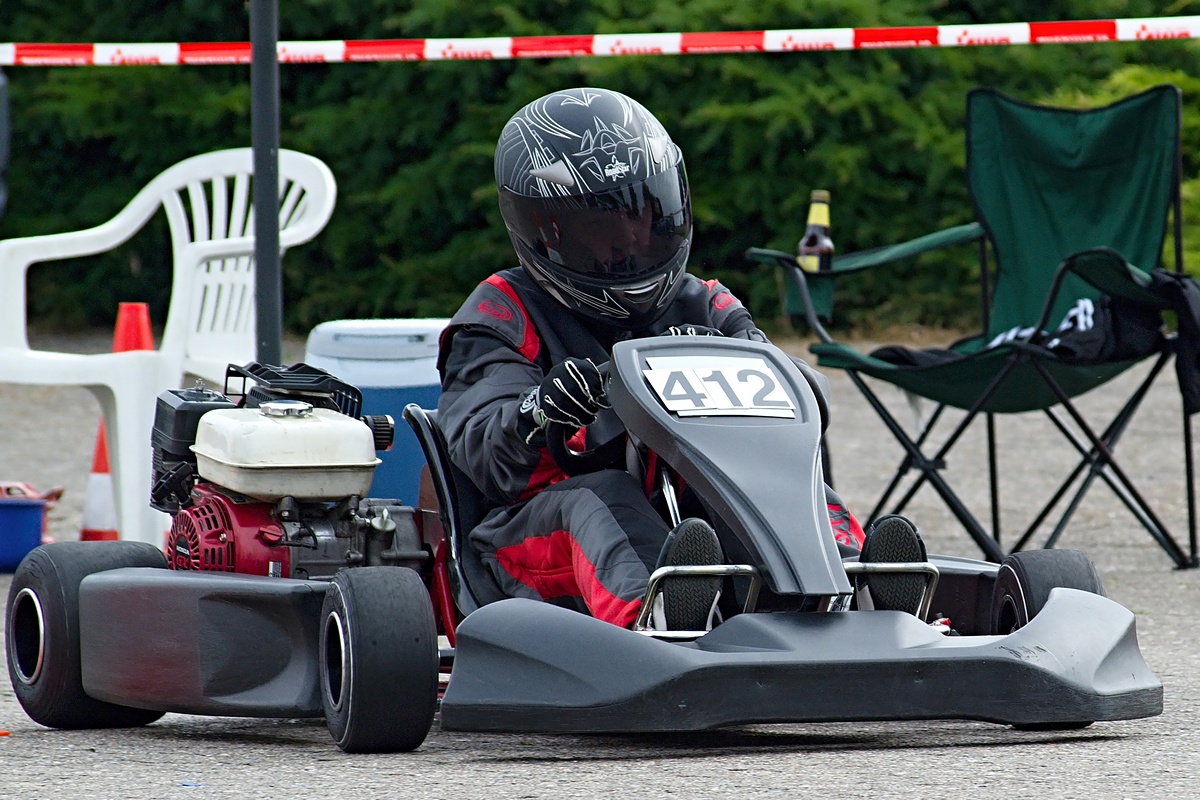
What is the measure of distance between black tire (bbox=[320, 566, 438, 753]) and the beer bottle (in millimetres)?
3352

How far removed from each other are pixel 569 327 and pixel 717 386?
54 cm

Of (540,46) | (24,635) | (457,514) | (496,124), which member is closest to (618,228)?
(457,514)

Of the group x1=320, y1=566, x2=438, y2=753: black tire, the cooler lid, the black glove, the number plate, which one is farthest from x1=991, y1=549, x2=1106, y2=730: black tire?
the cooler lid

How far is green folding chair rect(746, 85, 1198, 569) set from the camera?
552cm

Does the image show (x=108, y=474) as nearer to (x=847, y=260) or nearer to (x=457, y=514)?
(x=847, y=260)

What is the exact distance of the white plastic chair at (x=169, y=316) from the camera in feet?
17.9

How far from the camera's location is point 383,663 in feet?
9.87

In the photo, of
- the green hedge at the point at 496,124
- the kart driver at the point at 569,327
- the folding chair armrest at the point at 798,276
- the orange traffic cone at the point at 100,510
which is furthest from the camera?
the green hedge at the point at 496,124

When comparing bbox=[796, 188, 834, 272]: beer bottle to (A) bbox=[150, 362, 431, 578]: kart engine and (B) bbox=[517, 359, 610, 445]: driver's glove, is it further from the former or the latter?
(B) bbox=[517, 359, 610, 445]: driver's glove

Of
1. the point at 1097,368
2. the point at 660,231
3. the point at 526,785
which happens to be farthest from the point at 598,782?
the point at 1097,368

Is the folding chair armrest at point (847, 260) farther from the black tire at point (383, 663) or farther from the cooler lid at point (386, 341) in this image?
the black tire at point (383, 663)

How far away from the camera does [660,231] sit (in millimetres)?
3596

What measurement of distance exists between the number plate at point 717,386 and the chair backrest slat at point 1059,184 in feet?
10.1

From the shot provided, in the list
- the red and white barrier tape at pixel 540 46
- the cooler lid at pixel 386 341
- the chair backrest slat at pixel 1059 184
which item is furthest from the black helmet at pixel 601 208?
the red and white barrier tape at pixel 540 46
